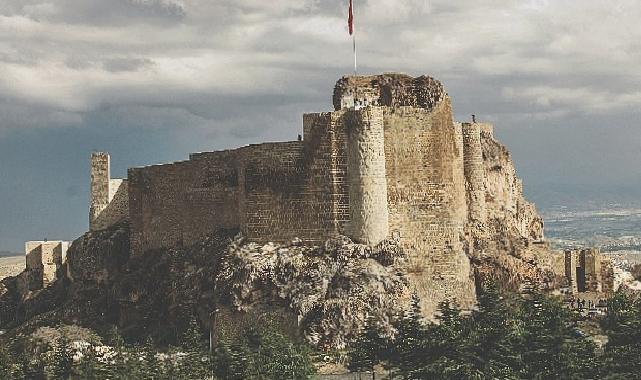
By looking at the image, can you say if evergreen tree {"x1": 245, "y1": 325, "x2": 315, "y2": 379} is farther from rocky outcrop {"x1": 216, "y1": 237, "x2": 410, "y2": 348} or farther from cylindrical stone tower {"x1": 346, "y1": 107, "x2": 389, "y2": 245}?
cylindrical stone tower {"x1": 346, "y1": 107, "x2": 389, "y2": 245}

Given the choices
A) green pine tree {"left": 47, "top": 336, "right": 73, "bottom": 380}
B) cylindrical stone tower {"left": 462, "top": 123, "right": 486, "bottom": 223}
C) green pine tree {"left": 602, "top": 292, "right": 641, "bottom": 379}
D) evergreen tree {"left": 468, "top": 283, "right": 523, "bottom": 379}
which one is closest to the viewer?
green pine tree {"left": 602, "top": 292, "right": 641, "bottom": 379}

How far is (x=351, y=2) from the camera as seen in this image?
65438mm

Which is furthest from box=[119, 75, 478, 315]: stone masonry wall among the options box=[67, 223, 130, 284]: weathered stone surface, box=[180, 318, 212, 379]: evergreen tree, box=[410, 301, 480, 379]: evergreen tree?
box=[67, 223, 130, 284]: weathered stone surface

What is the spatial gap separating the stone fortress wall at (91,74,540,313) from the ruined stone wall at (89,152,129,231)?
58.9 ft

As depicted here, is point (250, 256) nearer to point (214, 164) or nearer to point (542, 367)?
point (214, 164)

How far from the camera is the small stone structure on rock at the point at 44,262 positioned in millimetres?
82938

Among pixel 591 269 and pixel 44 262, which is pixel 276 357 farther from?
pixel 44 262

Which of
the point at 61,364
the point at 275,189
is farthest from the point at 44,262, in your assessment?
the point at 61,364

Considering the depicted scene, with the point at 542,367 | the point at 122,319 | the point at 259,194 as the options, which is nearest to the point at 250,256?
the point at 259,194

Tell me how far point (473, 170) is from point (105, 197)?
94.6ft

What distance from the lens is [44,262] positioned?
83.5 m

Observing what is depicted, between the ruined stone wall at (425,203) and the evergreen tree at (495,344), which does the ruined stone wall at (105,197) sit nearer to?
the ruined stone wall at (425,203)

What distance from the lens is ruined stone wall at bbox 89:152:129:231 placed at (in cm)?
8119

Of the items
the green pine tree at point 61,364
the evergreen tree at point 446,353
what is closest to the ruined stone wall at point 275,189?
the evergreen tree at point 446,353
